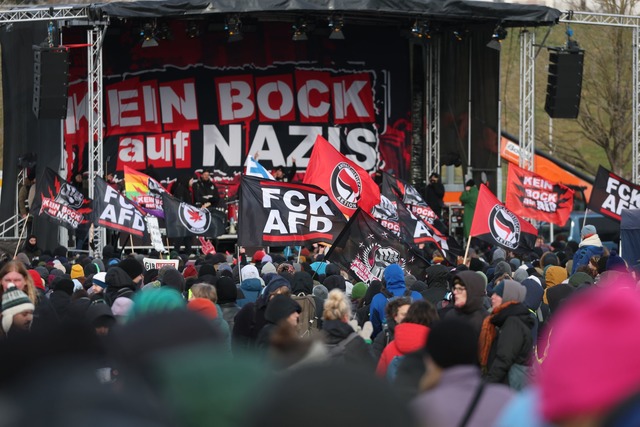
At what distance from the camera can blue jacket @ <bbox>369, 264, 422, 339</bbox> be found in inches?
370

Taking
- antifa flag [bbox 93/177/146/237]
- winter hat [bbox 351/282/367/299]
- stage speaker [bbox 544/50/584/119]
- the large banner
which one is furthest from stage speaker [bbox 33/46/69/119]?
winter hat [bbox 351/282/367/299]

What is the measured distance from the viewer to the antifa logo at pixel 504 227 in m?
16.5

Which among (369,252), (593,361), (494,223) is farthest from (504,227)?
(593,361)

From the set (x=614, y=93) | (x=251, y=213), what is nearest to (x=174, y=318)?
(x=251, y=213)

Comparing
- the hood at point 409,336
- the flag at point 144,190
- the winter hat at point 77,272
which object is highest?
the hood at point 409,336

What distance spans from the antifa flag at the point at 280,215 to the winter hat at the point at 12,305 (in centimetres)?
663

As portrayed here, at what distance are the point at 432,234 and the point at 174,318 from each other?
13.5 meters

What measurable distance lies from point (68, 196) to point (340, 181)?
5.77 meters

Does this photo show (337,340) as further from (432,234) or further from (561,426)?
(432,234)

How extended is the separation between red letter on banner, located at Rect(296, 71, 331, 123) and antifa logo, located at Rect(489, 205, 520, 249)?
36.3 feet

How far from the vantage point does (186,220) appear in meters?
19.3

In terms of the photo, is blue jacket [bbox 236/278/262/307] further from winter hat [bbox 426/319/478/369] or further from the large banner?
the large banner

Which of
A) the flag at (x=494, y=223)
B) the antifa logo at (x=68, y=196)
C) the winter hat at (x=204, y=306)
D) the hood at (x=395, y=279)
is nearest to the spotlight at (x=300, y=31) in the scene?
the antifa logo at (x=68, y=196)

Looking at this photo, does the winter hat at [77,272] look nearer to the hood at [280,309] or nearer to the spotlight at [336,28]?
the hood at [280,309]
